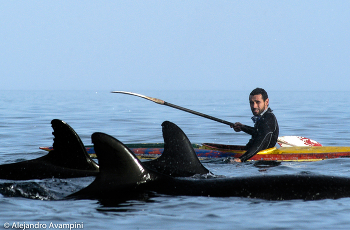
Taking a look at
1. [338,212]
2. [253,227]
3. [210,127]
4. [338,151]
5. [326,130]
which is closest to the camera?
[253,227]

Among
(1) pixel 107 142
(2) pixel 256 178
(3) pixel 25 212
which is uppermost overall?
(1) pixel 107 142

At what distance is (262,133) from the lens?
10570 mm

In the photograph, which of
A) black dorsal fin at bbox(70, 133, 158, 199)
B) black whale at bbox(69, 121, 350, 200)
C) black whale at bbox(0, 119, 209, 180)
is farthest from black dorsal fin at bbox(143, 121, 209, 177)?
black dorsal fin at bbox(70, 133, 158, 199)

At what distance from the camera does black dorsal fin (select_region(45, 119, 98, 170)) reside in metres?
7.62

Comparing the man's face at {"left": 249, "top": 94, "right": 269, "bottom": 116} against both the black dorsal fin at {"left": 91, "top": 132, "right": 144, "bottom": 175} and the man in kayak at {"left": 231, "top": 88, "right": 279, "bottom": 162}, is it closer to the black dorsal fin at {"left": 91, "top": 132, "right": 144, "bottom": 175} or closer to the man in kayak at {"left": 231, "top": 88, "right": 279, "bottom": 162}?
the man in kayak at {"left": 231, "top": 88, "right": 279, "bottom": 162}

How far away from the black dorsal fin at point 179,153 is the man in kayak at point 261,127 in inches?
125

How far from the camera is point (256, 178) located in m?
6.18

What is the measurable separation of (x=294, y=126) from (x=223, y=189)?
50.6 ft

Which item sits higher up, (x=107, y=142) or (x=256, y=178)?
(x=107, y=142)

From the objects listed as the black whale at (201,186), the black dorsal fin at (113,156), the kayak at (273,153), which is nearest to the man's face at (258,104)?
the kayak at (273,153)

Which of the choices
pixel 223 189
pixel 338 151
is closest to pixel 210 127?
pixel 338 151

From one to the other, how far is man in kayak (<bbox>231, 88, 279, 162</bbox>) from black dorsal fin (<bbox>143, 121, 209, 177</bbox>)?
3183 mm

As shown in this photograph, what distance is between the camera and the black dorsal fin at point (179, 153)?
7.19m

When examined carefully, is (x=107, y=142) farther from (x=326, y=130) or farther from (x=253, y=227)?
(x=326, y=130)
